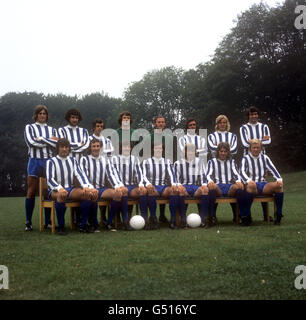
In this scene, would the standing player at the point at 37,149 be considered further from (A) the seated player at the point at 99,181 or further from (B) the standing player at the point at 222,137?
(B) the standing player at the point at 222,137

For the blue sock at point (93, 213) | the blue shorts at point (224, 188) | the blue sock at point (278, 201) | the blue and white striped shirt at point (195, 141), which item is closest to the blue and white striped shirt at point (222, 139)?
the blue and white striped shirt at point (195, 141)

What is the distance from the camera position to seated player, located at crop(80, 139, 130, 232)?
7281 mm

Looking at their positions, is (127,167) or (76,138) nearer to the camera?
(127,167)

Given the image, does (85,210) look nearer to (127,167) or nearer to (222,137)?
(127,167)

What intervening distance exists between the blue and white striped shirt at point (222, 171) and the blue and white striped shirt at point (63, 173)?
243cm

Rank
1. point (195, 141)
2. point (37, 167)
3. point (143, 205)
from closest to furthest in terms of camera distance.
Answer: point (143, 205) → point (37, 167) → point (195, 141)

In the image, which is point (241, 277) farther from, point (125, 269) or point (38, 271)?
point (38, 271)

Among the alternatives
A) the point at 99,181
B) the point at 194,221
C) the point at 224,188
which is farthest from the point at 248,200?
the point at 99,181

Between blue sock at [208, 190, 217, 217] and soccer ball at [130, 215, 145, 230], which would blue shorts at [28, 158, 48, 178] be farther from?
blue sock at [208, 190, 217, 217]

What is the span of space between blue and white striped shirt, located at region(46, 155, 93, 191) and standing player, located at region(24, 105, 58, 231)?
575mm

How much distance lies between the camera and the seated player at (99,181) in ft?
23.9

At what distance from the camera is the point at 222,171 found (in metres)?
8.04

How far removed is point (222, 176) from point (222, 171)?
97mm

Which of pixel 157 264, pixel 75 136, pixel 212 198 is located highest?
pixel 75 136
